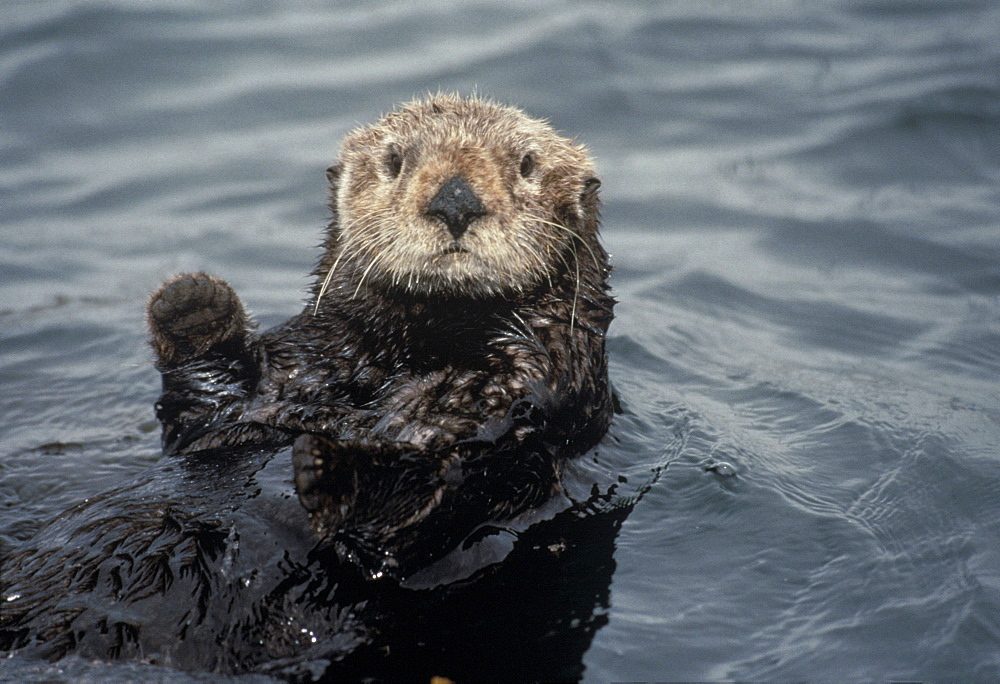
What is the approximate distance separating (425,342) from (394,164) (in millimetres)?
660

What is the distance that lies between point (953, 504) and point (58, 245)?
5.92 metres

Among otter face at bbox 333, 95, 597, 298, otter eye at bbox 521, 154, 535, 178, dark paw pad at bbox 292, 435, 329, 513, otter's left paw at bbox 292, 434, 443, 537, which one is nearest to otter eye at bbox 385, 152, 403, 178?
otter face at bbox 333, 95, 597, 298

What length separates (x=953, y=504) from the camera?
386 cm

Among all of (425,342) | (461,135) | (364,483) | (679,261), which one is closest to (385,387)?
(425,342)

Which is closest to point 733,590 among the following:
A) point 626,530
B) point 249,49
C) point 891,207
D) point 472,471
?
point 626,530

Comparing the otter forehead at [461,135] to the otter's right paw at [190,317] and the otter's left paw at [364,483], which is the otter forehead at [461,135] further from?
the otter's left paw at [364,483]

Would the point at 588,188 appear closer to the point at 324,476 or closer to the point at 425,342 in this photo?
the point at 425,342

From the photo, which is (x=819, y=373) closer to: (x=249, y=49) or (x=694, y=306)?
(x=694, y=306)

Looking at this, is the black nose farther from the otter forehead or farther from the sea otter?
the otter forehead

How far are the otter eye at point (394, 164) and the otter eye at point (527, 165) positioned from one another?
436 millimetres

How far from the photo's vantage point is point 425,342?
3547 mm

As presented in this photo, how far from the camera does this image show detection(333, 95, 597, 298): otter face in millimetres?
3295

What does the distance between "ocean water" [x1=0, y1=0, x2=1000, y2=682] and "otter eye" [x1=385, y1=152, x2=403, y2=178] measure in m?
1.29

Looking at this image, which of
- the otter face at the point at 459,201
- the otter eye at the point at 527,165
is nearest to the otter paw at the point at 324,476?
the otter face at the point at 459,201
